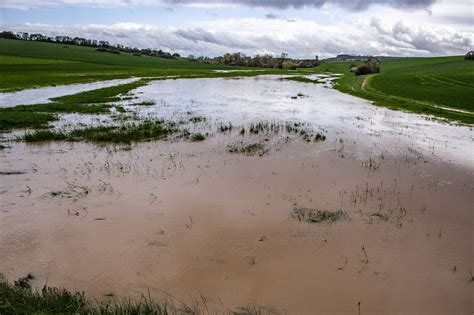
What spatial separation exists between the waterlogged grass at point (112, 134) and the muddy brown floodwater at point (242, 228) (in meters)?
2.09

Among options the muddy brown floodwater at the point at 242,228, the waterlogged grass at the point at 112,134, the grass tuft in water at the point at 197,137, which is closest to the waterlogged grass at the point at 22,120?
the waterlogged grass at the point at 112,134

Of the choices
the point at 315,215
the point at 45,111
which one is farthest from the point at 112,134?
the point at 315,215

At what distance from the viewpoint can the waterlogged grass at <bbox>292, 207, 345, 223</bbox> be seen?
10481mm

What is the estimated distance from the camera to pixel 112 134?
20.2 meters

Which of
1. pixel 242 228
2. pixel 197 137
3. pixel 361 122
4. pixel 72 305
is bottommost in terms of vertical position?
pixel 72 305

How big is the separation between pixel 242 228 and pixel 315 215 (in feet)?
7.43

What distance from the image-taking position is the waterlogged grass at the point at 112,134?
19453mm

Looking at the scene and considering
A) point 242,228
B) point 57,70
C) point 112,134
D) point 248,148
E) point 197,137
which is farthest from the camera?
point 57,70

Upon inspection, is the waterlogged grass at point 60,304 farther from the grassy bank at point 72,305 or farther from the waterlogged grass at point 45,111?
the waterlogged grass at point 45,111

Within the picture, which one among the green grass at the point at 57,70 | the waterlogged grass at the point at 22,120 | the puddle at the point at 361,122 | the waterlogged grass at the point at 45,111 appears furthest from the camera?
the green grass at the point at 57,70

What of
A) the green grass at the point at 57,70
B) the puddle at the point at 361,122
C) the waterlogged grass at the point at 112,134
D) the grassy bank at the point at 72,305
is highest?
the green grass at the point at 57,70

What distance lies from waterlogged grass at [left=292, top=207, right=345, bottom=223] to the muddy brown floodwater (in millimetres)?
200

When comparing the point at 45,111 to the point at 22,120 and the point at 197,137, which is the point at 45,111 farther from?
the point at 197,137

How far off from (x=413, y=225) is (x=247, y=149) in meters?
9.52
